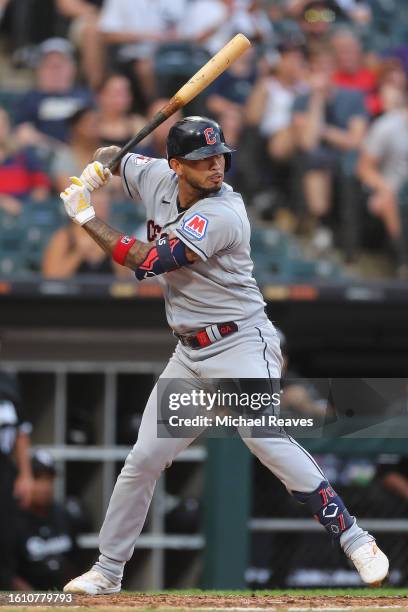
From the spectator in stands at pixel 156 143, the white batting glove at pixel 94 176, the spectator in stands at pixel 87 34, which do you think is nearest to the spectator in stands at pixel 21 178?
the spectator in stands at pixel 156 143

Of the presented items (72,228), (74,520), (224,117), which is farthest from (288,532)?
(224,117)

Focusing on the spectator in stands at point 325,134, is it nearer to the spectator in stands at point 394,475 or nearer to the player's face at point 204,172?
the spectator in stands at point 394,475

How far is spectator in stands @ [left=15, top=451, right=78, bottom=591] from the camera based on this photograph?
7102 millimetres

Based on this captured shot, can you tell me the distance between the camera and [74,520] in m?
7.71

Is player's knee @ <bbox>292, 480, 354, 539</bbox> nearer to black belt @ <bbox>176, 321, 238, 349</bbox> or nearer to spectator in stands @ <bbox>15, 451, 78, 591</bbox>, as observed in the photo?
black belt @ <bbox>176, 321, 238, 349</bbox>

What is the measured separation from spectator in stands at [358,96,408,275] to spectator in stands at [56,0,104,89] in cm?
192

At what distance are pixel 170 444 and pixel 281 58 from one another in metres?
5.66

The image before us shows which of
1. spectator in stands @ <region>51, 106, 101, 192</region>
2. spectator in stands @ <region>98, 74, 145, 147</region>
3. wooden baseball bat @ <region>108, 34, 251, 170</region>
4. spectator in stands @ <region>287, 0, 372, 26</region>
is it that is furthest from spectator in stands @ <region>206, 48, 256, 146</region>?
wooden baseball bat @ <region>108, 34, 251, 170</region>

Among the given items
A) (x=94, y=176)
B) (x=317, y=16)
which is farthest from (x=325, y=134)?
(x=94, y=176)

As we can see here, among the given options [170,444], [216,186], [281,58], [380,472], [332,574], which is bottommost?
[332,574]

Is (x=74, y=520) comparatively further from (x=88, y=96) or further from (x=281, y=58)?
(x=281, y=58)

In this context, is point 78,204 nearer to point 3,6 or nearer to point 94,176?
point 94,176

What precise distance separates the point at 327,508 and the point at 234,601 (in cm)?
45

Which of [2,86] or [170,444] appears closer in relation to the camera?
[170,444]
